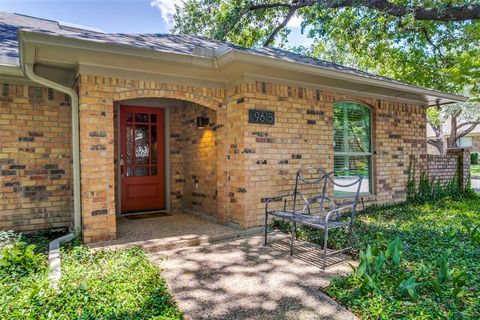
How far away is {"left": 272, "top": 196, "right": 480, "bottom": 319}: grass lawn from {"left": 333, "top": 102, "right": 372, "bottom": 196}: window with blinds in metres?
1.59

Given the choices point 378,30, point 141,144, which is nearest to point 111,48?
point 141,144

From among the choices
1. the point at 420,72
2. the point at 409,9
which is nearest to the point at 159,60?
the point at 409,9

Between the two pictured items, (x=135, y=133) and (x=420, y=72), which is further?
(x=420, y=72)

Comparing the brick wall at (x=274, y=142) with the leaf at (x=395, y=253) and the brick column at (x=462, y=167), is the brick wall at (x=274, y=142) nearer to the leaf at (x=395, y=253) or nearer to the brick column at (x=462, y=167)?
the leaf at (x=395, y=253)

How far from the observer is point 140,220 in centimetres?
556

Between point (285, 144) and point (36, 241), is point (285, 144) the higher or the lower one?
the higher one

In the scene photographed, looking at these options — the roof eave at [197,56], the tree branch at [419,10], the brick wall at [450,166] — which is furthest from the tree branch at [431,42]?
the roof eave at [197,56]

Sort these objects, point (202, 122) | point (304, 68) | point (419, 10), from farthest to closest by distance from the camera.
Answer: point (419, 10) < point (202, 122) < point (304, 68)

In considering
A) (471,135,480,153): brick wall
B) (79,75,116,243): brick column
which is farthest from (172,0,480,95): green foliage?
(471,135,480,153): brick wall

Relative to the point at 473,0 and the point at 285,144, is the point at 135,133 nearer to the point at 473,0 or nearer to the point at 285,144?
the point at 285,144

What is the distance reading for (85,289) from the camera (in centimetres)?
258

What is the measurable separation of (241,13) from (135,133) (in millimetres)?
6501

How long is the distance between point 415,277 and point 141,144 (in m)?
5.09

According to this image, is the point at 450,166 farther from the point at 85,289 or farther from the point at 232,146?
the point at 85,289
